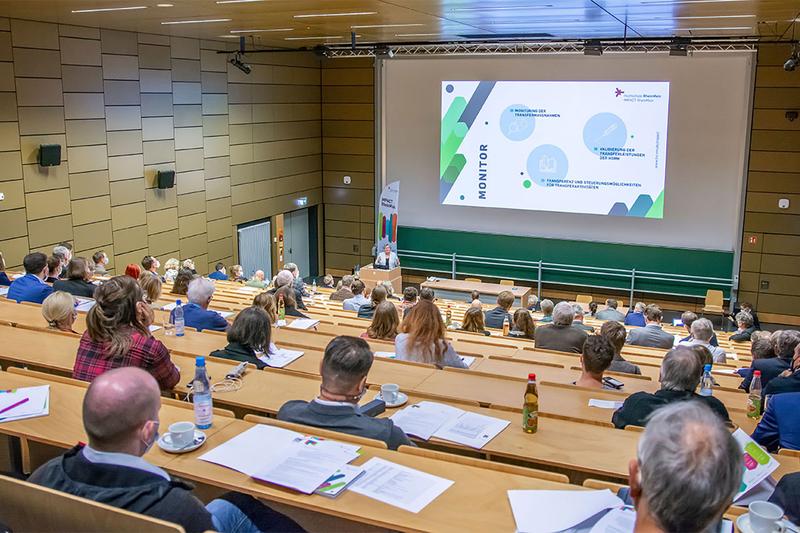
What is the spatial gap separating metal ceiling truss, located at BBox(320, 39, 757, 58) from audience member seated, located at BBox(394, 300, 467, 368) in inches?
315

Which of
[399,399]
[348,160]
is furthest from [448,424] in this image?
[348,160]

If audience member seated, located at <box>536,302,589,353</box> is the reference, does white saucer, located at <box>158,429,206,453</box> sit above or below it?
above

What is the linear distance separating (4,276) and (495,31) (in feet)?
25.1

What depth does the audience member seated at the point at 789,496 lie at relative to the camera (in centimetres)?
268

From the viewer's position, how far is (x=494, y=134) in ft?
50.1

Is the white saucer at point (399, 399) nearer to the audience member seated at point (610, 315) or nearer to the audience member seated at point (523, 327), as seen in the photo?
the audience member seated at point (523, 327)

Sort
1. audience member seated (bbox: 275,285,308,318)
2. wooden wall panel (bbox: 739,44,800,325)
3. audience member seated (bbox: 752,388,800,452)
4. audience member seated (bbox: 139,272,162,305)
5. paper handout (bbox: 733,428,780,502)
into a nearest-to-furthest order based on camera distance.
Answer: paper handout (bbox: 733,428,780,502) < audience member seated (bbox: 752,388,800,452) < audience member seated (bbox: 139,272,162,305) < audience member seated (bbox: 275,285,308,318) < wooden wall panel (bbox: 739,44,800,325)

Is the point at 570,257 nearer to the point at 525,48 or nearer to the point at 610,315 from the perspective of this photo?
the point at 610,315

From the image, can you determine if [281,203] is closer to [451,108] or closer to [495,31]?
[451,108]

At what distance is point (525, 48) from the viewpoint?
14.1 meters

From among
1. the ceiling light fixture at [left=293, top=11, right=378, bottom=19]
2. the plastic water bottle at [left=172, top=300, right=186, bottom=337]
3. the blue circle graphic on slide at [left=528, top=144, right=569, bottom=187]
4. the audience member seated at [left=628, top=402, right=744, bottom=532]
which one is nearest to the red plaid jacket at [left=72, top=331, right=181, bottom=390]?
the plastic water bottle at [left=172, top=300, right=186, bottom=337]

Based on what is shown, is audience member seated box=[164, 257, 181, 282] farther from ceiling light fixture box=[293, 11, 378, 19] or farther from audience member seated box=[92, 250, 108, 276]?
ceiling light fixture box=[293, 11, 378, 19]

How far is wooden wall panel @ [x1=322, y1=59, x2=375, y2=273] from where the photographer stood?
16609mm

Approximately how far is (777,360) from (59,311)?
5.64 meters
